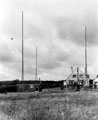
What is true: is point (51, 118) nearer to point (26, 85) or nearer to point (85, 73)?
point (26, 85)

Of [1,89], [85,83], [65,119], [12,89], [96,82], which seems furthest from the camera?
[85,83]

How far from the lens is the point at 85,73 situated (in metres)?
66.2

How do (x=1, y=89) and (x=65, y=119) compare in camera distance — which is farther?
(x=1, y=89)

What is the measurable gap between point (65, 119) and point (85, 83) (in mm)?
60124

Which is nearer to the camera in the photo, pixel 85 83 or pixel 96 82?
pixel 96 82

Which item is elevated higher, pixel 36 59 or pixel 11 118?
pixel 36 59

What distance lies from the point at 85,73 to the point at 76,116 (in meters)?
58.0

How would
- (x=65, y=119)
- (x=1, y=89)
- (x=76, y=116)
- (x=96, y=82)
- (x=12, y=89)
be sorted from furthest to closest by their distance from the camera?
(x=96, y=82) → (x=12, y=89) → (x=1, y=89) → (x=76, y=116) → (x=65, y=119)

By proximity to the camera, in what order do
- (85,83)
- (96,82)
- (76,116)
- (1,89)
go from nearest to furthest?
(76,116), (1,89), (96,82), (85,83)

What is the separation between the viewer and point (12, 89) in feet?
183

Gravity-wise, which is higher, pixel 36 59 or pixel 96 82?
pixel 36 59

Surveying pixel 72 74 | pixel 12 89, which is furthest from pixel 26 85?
pixel 72 74

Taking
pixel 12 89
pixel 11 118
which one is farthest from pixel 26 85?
pixel 11 118

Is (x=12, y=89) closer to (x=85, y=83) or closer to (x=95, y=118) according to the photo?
(x=85, y=83)
